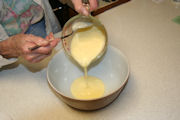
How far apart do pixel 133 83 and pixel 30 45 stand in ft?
1.30

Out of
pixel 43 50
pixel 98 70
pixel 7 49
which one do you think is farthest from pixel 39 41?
pixel 98 70

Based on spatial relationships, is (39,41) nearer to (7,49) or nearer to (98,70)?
(7,49)

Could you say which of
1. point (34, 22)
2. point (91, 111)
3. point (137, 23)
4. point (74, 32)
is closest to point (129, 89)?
point (91, 111)

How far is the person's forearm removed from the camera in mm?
698

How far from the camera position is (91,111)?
65 centimetres

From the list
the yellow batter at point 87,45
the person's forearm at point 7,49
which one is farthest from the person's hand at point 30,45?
the yellow batter at point 87,45

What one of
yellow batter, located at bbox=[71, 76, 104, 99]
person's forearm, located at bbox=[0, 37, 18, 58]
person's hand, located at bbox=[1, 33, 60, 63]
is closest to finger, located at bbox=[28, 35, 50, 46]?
person's hand, located at bbox=[1, 33, 60, 63]

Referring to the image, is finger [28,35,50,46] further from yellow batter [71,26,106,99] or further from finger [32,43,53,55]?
yellow batter [71,26,106,99]

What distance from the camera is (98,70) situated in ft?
2.69

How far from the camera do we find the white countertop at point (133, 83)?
2.10 feet

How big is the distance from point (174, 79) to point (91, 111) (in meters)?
0.34

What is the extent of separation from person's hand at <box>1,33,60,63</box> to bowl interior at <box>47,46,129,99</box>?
3.4 inches

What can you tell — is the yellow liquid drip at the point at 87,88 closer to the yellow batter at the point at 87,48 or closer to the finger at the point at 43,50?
the yellow batter at the point at 87,48

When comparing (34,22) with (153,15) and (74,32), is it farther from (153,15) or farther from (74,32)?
(153,15)
